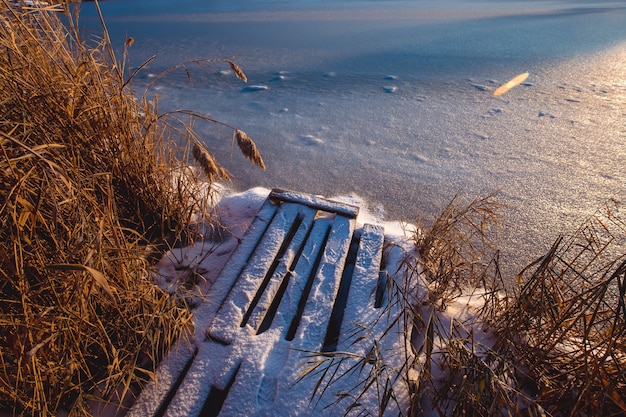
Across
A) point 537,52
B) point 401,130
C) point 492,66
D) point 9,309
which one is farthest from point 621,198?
point 537,52

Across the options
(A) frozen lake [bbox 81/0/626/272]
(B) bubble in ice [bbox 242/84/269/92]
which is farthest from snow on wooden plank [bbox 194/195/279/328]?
(B) bubble in ice [bbox 242/84/269/92]

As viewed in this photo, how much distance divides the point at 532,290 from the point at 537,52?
4.29m

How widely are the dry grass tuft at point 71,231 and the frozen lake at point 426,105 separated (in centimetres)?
99

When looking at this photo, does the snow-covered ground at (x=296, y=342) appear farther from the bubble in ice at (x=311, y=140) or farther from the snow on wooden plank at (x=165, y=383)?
the bubble in ice at (x=311, y=140)

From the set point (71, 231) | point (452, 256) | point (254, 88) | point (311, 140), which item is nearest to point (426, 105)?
point (311, 140)

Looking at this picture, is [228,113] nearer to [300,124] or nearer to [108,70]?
[300,124]

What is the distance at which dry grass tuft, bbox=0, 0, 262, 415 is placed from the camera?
858 millimetres

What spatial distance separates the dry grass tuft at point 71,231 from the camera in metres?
0.86

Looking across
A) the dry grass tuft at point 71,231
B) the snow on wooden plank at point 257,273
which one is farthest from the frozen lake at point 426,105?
the dry grass tuft at point 71,231

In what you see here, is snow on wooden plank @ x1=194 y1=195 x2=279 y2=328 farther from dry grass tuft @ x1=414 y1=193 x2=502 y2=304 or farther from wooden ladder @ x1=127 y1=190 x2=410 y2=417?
dry grass tuft @ x1=414 y1=193 x2=502 y2=304

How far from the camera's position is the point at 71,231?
3.28ft

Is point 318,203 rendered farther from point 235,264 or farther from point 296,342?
point 296,342

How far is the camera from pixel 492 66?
397cm

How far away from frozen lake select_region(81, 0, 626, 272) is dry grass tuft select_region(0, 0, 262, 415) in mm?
986
